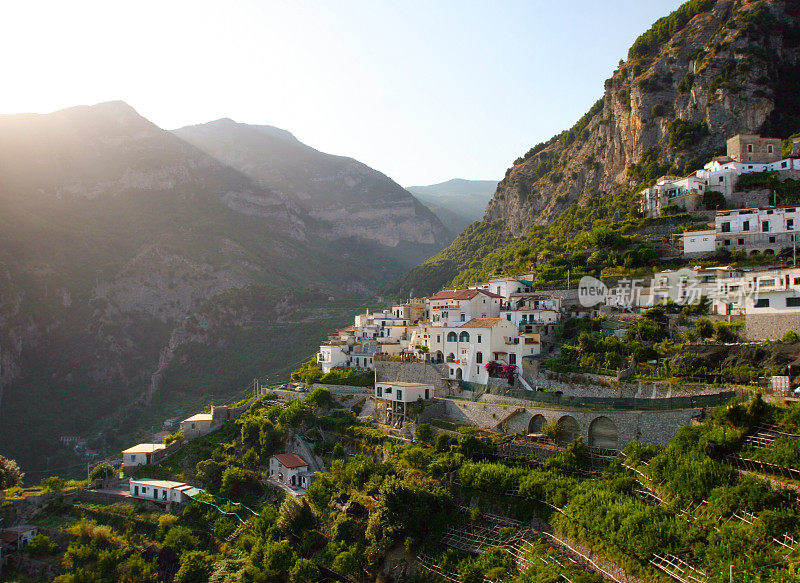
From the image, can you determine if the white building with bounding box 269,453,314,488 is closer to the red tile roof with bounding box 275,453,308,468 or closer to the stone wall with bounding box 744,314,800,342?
the red tile roof with bounding box 275,453,308,468

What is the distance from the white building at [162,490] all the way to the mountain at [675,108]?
109ft

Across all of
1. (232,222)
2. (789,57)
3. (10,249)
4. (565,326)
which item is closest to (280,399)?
(565,326)

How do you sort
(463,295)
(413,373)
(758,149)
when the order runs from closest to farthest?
(413,373)
(463,295)
(758,149)

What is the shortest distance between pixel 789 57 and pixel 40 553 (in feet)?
238

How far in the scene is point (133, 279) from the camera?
9569cm

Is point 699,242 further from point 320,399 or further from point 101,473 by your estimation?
point 101,473

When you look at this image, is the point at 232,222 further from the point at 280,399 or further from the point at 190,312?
the point at 280,399

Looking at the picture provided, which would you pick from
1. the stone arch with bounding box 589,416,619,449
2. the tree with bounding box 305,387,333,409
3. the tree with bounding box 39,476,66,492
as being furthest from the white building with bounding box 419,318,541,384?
the tree with bounding box 39,476,66,492

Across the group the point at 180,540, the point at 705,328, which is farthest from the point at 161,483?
the point at 705,328

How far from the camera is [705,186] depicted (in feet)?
153

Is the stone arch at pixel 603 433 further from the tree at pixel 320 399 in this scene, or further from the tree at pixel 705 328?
the tree at pixel 320 399

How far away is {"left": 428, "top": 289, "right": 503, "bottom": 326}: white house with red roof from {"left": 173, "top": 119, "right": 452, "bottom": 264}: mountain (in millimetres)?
111683

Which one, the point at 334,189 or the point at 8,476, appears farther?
the point at 334,189

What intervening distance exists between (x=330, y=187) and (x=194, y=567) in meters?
149
